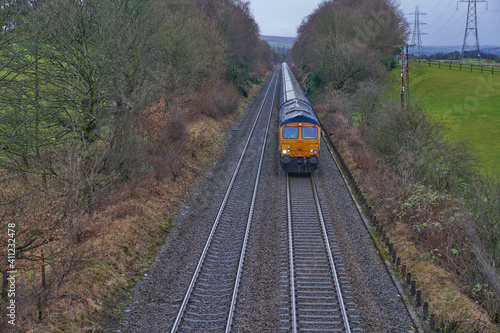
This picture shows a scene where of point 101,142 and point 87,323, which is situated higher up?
point 101,142

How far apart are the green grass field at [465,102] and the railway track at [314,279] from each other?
289 inches

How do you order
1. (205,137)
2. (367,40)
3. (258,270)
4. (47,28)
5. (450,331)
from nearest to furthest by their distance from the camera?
(450,331)
(258,270)
(47,28)
(205,137)
(367,40)

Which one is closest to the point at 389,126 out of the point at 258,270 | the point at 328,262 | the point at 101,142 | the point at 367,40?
the point at 328,262

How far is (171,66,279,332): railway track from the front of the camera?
8.73 meters

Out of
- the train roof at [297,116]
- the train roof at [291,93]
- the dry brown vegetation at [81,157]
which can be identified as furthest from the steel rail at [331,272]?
the train roof at [291,93]

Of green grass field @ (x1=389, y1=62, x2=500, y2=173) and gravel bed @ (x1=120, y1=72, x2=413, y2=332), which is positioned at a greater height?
green grass field @ (x1=389, y1=62, x2=500, y2=173)

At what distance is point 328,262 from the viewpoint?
11289 mm

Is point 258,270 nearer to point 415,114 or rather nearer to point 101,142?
point 101,142

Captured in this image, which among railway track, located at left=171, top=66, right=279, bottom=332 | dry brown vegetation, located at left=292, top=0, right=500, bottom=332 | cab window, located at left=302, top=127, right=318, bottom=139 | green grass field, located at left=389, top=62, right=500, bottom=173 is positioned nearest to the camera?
railway track, located at left=171, top=66, right=279, bottom=332

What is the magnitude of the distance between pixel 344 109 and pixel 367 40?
15375 millimetres

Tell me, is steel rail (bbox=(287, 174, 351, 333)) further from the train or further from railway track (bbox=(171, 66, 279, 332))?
the train

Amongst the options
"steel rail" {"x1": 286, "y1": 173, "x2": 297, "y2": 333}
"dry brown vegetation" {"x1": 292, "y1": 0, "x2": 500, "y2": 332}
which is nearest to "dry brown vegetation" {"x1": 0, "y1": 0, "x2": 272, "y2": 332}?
"steel rail" {"x1": 286, "y1": 173, "x2": 297, "y2": 333}

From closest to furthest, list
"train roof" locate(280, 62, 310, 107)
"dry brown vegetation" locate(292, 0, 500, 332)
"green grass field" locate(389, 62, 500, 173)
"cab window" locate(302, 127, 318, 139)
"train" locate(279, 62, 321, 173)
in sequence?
"dry brown vegetation" locate(292, 0, 500, 332)
"train" locate(279, 62, 321, 173)
"cab window" locate(302, 127, 318, 139)
"green grass field" locate(389, 62, 500, 173)
"train roof" locate(280, 62, 310, 107)

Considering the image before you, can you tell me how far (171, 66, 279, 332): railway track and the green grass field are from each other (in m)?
9.37
